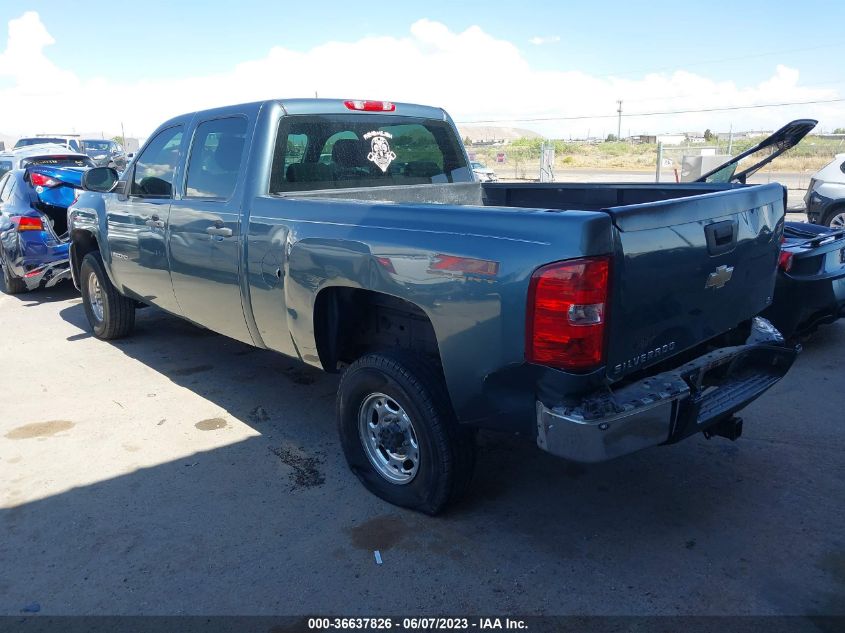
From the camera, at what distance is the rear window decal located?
464 cm

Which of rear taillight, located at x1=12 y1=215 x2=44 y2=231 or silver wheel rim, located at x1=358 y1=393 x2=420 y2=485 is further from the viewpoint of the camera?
rear taillight, located at x1=12 y1=215 x2=44 y2=231

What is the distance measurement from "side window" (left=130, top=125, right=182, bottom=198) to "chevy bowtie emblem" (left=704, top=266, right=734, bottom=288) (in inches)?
143

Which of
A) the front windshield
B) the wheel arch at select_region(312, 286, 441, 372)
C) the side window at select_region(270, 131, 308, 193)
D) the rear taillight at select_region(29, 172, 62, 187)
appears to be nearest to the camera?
the wheel arch at select_region(312, 286, 441, 372)

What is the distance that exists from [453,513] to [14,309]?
7027 mm

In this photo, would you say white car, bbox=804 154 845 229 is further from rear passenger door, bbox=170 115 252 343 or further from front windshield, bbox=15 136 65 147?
front windshield, bbox=15 136 65 147

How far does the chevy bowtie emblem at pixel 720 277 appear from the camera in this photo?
3.07 m

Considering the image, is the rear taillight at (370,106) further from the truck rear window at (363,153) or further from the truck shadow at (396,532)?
the truck shadow at (396,532)

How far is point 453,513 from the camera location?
3449 mm

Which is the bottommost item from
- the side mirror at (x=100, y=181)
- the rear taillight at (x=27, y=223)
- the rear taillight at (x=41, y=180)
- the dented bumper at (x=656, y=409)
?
the dented bumper at (x=656, y=409)

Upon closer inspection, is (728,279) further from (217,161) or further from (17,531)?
(17,531)

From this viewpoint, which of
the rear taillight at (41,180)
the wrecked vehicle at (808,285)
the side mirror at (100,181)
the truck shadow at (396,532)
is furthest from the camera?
the rear taillight at (41,180)

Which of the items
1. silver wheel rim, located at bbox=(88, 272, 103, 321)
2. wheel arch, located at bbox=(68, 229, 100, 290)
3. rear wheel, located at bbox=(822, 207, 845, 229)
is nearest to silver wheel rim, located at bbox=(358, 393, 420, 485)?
wheel arch, located at bbox=(68, 229, 100, 290)

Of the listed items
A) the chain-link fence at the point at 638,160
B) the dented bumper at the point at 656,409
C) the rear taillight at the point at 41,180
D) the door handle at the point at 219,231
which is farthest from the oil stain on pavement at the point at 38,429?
the chain-link fence at the point at 638,160

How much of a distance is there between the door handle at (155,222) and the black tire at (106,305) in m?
1.43
